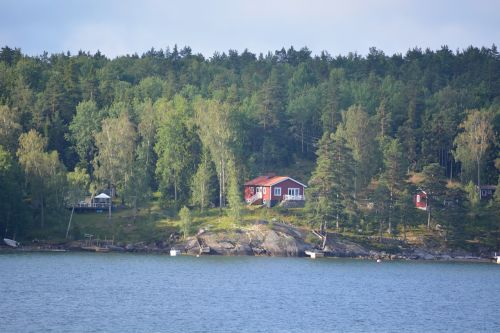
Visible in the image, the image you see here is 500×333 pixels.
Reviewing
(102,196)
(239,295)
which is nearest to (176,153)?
(102,196)

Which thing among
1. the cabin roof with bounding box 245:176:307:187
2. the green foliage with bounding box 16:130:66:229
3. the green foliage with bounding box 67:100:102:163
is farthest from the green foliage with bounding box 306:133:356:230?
the green foliage with bounding box 67:100:102:163

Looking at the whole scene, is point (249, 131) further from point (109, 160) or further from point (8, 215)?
point (8, 215)

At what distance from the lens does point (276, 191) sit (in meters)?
98.4

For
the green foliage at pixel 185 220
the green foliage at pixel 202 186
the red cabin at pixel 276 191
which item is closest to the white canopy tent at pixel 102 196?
the green foliage at pixel 202 186

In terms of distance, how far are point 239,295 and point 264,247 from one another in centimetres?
2607

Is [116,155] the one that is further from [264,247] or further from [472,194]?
[472,194]

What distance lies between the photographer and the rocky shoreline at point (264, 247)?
85312 mm

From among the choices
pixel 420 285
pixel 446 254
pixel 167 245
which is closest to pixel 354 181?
pixel 446 254

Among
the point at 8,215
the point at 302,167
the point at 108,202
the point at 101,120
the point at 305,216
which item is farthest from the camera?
the point at 302,167

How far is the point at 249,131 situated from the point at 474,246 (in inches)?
1370

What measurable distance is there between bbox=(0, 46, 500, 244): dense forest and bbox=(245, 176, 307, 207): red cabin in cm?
239

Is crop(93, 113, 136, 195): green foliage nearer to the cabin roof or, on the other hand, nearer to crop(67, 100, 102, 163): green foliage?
crop(67, 100, 102, 163): green foliage

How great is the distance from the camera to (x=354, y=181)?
316 ft

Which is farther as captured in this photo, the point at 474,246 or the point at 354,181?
the point at 354,181
